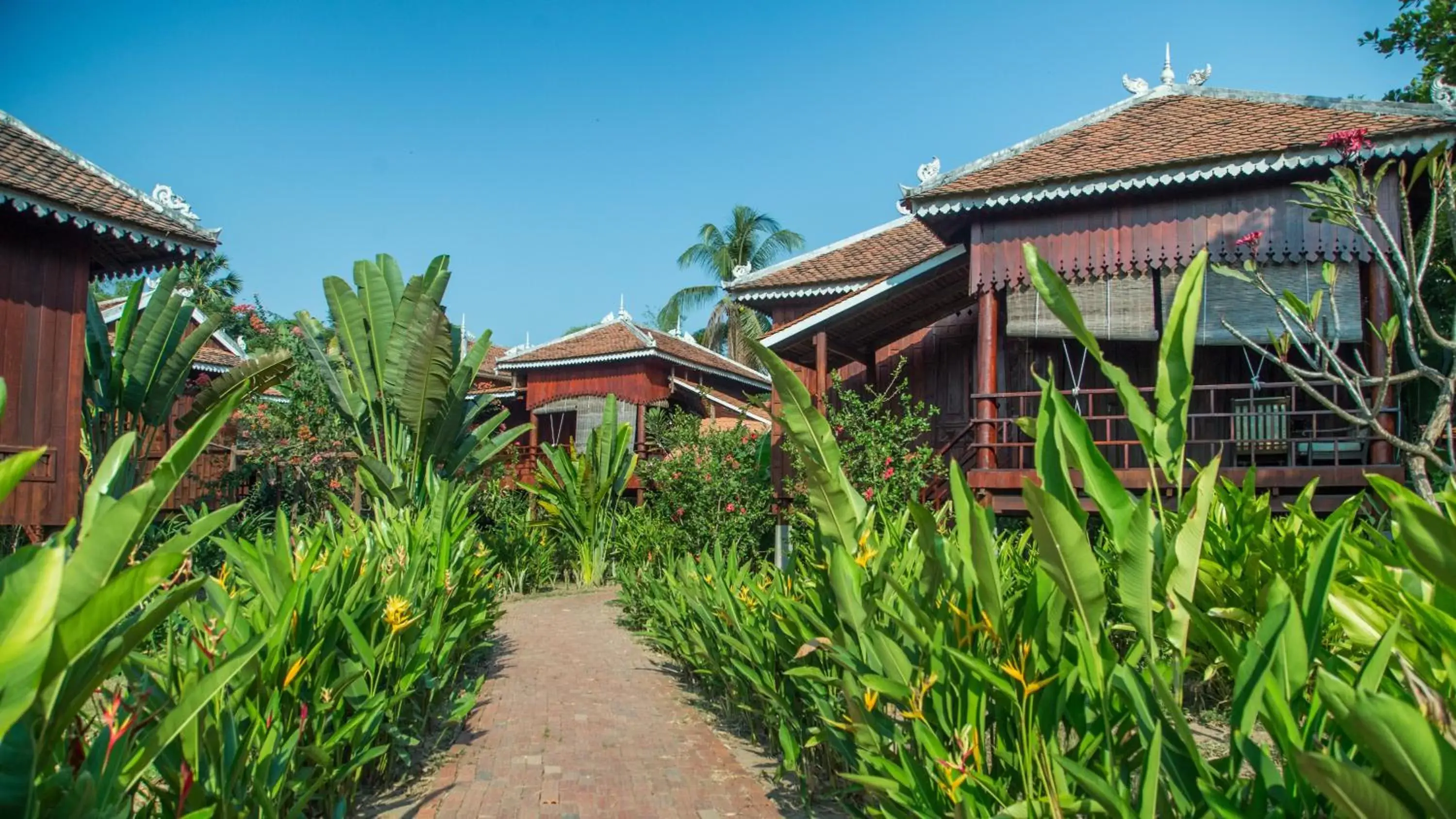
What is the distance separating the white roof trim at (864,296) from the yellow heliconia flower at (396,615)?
20.1 feet

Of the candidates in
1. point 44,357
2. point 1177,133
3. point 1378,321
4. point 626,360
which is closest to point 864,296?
point 1177,133

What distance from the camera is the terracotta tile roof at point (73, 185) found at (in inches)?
335

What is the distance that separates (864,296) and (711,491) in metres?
3.21

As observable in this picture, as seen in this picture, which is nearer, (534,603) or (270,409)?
(534,603)

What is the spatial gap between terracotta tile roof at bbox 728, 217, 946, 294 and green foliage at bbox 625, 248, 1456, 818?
958 cm

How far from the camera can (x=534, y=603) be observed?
1189 centimetres

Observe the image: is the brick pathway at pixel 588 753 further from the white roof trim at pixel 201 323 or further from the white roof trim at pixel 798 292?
the white roof trim at pixel 201 323

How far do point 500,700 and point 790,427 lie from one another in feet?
13.4

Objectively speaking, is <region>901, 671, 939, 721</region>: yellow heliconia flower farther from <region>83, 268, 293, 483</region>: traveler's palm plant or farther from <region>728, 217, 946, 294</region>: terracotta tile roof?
<region>728, 217, 946, 294</region>: terracotta tile roof

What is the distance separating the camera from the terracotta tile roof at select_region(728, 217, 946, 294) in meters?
13.7

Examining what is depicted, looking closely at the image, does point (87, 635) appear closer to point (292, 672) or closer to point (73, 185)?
point (292, 672)

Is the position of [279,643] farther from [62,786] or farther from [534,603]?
[534,603]

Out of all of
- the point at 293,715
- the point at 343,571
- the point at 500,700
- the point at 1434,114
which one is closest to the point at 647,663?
the point at 500,700

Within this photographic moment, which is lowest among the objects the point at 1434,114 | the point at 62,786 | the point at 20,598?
the point at 62,786
